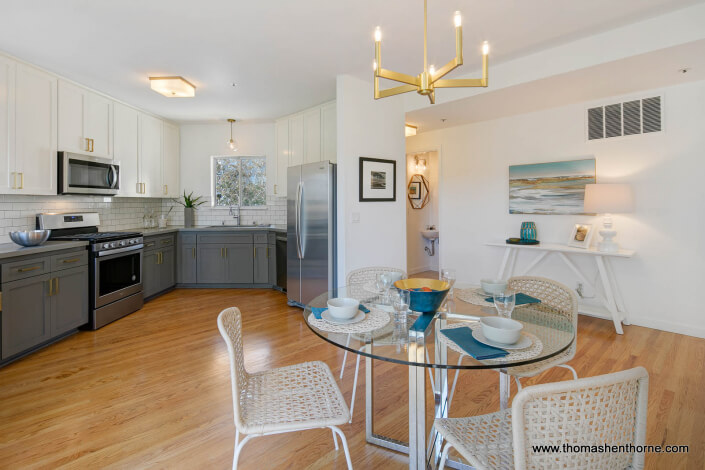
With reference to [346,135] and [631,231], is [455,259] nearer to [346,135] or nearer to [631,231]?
[631,231]

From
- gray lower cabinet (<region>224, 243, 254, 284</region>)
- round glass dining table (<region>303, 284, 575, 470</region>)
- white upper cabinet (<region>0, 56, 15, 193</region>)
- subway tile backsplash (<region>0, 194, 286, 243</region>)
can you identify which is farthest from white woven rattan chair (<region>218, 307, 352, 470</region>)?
gray lower cabinet (<region>224, 243, 254, 284</region>)

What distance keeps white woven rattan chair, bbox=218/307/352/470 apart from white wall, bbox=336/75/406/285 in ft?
7.13

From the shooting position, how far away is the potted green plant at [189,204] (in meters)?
5.63

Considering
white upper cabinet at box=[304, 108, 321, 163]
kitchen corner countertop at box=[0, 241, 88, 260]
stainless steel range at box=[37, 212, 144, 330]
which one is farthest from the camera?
white upper cabinet at box=[304, 108, 321, 163]

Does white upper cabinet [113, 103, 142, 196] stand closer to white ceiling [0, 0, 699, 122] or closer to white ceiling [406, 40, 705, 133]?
white ceiling [0, 0, 699, 122]

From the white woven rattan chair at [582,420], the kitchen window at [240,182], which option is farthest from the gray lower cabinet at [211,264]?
the white woven rattan chair at [582,420]

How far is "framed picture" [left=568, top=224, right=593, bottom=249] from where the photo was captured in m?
3.79

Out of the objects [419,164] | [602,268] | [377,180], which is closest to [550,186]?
[602,268]

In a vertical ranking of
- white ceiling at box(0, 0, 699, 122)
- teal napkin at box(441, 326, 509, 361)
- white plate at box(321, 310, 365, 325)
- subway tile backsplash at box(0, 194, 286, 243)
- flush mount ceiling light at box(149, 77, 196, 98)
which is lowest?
teal napkin at box(441, 326, 509, 361)

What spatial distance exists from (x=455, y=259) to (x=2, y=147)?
5102 millimetres

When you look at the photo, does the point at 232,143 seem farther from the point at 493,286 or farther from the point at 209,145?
the point at 493,286

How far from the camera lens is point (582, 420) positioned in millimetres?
883

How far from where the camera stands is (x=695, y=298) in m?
3.34

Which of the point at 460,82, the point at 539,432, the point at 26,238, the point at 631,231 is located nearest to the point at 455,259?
the point at 631,231
